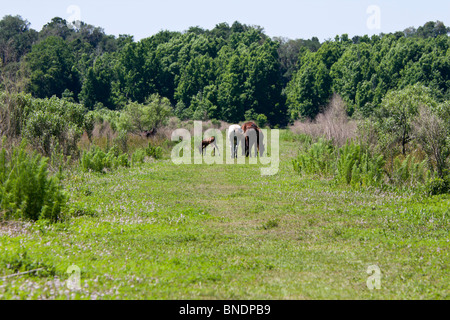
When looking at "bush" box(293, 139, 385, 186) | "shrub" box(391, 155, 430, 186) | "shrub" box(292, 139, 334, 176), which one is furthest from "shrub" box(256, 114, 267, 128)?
"shrub" box(391, 155, 430, 186)

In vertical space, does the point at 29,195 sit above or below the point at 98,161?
below

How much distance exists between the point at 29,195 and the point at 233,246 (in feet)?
14.2

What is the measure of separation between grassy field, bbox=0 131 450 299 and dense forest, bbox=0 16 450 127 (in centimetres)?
5903

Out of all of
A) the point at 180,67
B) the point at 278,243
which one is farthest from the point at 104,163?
the point at 180,67

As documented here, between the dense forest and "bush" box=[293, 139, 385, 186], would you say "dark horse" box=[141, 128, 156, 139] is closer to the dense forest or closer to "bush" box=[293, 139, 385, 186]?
"bush" box=[293, 139, 385, 186]

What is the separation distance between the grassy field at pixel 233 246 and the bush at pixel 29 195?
1.41ft

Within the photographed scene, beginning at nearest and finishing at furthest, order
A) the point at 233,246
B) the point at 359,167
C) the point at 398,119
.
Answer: the point at 233,246, the point at 359,167, the point at 398,119

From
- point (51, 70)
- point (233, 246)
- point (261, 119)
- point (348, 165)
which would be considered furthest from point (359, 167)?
point (51, 70)

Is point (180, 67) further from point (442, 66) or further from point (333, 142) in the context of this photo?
point (333, 142)

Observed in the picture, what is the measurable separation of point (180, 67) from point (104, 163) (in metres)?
76.5

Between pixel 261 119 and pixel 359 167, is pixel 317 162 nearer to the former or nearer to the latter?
pixel 359 167

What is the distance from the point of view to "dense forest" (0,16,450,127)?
7344 centimetres

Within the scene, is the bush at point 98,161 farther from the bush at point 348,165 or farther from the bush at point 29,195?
the bush at point 29,195

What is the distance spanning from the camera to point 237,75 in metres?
82.1
